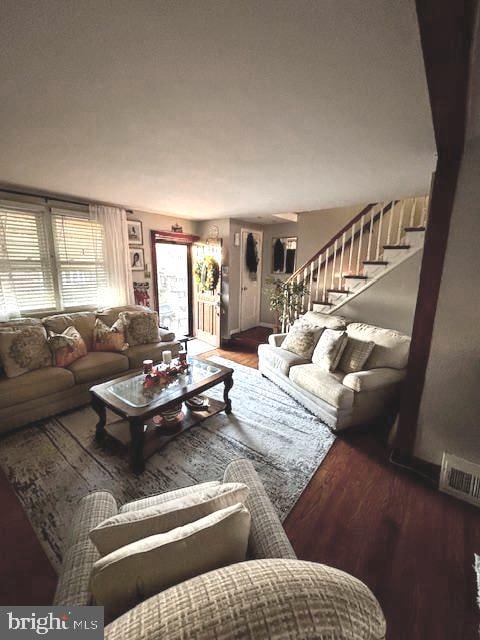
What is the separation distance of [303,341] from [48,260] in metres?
3.31

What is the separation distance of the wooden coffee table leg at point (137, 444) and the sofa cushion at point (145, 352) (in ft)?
4.75

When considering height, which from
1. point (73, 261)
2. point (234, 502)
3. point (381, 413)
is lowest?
point (381, 413)

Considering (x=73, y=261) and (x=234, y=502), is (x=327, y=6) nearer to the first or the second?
(x=234, y=502)

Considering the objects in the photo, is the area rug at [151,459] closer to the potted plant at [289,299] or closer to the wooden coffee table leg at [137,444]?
the wooden coffee table leg at [137,444]

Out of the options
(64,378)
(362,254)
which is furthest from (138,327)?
(362,254)

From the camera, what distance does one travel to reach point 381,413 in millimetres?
2541

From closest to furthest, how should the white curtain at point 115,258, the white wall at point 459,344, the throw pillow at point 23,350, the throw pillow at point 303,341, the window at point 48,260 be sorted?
1. the white wall at point 459,344
2. the throw pillow at point 23,350
3. the window at point 48,260
4. the throw pillow at point 303,341
5. the white curtain at point 115,258

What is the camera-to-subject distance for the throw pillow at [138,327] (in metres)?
3.41

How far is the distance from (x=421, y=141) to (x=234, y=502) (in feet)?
7.42

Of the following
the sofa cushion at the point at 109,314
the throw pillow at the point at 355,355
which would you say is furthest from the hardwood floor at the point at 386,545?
the sofa cushion at the point at 109,314

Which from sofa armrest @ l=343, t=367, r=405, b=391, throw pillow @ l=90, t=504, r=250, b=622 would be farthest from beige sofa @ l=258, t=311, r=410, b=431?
throw pillow @ l=90, t=504, r=250, b=622

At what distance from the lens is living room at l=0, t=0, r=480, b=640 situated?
29.9 inches

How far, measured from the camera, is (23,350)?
2.51m

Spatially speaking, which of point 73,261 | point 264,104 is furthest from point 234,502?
point 73,261
